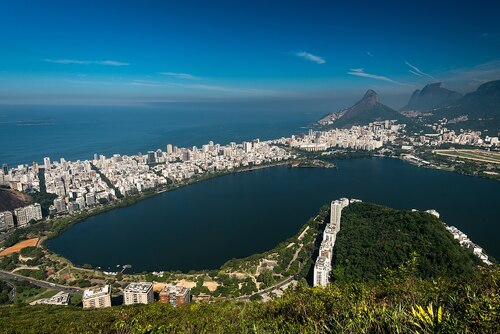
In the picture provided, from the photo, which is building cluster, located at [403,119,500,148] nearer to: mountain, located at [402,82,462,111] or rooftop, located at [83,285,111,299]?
rooftop, located at [83,285,111,299]

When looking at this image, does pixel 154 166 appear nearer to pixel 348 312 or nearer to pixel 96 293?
pixel 96 293

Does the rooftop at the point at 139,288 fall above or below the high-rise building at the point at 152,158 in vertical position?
below

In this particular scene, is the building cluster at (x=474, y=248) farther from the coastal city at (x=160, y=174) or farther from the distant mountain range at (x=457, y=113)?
the distant mountain range at (x=457, y=113)

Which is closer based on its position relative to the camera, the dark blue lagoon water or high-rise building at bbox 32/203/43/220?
the dark blue lagoon water

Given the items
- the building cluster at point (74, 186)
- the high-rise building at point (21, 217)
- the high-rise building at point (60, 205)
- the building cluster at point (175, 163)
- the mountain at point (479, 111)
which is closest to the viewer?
the high-rise building at point (21, 217)

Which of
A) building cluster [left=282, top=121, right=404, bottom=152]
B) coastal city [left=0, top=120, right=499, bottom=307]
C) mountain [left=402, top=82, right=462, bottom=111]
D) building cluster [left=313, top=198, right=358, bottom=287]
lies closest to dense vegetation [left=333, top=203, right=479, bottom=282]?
building cluster [left=313, top=198, right=358, bottom=287]

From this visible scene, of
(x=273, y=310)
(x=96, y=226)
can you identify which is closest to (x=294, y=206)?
(x=96, y=226)

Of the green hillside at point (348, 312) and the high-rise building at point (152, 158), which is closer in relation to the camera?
the green hillside at point (348, 312)

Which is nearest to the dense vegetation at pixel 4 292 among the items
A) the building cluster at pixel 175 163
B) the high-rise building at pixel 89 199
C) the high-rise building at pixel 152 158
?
the high-rise building at pixel 89 199
